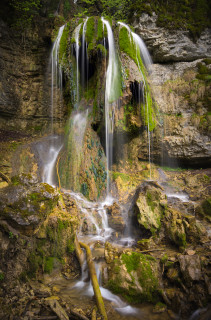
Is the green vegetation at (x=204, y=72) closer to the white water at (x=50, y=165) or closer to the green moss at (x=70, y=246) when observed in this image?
the white water at (x=50, y=165)

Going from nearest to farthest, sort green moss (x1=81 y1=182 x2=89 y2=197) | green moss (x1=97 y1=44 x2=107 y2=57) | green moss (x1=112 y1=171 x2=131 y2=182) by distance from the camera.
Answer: green moss (x1=81 y1=182 x2=89 y2=197) < green moss (x1=112 y1=171 x2=131 y2=182) < green moss (x1=97 y1=44 x2=107 y2=57)

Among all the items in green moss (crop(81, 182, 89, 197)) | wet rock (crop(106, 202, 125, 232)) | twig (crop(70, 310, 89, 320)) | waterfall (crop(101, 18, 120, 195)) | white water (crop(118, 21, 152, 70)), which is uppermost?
white water (crop(118, 21, 152, 70))

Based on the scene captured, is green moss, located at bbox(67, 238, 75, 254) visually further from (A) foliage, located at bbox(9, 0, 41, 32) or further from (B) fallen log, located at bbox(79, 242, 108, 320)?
(A) foliage, located at bbox(9, 0, 41, 32)

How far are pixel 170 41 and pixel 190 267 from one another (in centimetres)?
1261

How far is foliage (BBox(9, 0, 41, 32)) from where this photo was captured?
36.9 ft

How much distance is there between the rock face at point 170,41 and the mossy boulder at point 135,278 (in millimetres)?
12188

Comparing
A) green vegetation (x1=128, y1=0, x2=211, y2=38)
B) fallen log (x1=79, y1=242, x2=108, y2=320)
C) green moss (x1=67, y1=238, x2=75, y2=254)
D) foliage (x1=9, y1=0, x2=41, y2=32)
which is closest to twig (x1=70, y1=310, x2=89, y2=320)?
fallen log (x1=79, y1=242, x2=108, y2=320)

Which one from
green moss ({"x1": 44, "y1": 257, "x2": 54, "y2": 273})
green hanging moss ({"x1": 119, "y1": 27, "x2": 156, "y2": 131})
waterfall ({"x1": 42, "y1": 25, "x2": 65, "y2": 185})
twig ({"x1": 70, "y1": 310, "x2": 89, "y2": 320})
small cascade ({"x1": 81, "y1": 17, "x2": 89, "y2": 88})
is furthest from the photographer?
small cascade ({"x1": 81, "y1": 17, "x2": 89, "y2": 88})

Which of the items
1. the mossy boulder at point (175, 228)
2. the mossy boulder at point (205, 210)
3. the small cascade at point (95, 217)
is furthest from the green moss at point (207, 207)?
the small cascade at point (95, 217)

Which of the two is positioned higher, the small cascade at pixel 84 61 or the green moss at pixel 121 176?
the small cascade at pixel 84 61

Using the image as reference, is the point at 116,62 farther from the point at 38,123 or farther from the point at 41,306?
Result: the point at 41,306

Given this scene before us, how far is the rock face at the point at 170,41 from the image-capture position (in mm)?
11859

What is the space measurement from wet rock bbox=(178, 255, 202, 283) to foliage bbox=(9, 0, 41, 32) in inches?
556

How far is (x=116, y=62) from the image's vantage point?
367 inches
